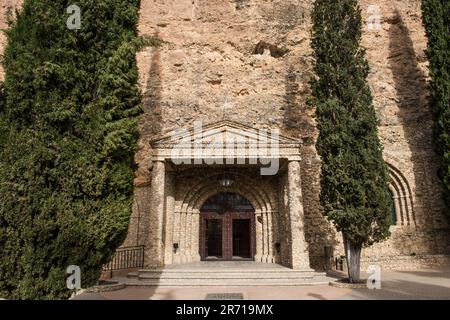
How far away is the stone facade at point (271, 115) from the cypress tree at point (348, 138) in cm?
152

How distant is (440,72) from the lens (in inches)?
535

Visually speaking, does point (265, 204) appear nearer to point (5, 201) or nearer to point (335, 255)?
point (335, 255)

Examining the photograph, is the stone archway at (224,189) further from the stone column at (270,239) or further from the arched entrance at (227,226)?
the arched entrance at (227,226)

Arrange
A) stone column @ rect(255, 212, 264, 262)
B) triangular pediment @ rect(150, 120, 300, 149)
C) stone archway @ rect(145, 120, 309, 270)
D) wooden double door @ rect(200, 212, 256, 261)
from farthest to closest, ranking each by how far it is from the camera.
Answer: wooden double door @ rect(200, 212, 256, 261) < stone column @ rect(255, 212, 264, 262) < triangular pediment @ rect(150, 120, 300, 149) < stone archway @ rect(145, 120, 309, 270)

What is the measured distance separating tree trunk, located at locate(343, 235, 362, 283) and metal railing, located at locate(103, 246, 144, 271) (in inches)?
318

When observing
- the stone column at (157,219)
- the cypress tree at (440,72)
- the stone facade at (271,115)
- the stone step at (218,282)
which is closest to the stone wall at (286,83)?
the stone facade at (271,115)

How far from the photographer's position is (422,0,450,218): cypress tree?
13.1 meters

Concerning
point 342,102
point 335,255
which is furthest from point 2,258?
point 335,255

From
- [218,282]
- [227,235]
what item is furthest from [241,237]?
[218,282]

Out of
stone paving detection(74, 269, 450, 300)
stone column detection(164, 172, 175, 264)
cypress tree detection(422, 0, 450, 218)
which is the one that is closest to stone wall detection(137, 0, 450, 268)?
cypress tree detection(422, 0, 450, 218)

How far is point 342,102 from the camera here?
1062cm

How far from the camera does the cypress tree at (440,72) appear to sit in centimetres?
1314

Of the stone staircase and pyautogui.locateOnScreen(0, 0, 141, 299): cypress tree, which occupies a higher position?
pyautogui.locateOnScreen(0, 0, 141, 299): cypress tree

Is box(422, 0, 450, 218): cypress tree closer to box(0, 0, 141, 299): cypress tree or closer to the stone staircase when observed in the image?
the stone staircase
